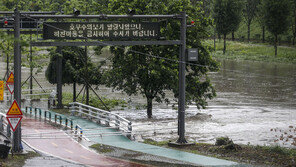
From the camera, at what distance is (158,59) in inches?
1315

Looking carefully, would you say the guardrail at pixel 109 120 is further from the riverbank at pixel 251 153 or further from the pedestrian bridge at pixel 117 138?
the riverbank at pixel 251 153

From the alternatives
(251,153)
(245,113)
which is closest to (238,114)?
(245,113)

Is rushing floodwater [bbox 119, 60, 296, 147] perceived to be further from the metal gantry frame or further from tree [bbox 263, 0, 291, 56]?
tree [bbox 263, 0, 291, 56]

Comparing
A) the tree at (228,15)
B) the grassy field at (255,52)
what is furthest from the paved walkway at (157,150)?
the tree at (228,15)

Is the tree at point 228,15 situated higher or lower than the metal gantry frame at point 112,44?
higher

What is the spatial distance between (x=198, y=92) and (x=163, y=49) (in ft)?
14.7

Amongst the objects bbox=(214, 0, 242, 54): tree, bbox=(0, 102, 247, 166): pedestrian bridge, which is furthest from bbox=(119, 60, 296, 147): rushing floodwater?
bbox=(214, 0, 242, 54): tree

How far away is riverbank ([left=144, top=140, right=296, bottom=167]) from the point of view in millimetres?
18766

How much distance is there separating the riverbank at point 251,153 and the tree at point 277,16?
7309cm

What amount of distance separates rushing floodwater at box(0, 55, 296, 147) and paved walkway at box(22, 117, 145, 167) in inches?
149

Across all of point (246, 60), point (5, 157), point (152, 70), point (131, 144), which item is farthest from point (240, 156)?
point (246, 60)

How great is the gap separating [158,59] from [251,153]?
47.8 ft

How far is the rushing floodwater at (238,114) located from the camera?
90.0 ft

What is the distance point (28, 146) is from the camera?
862 inches
